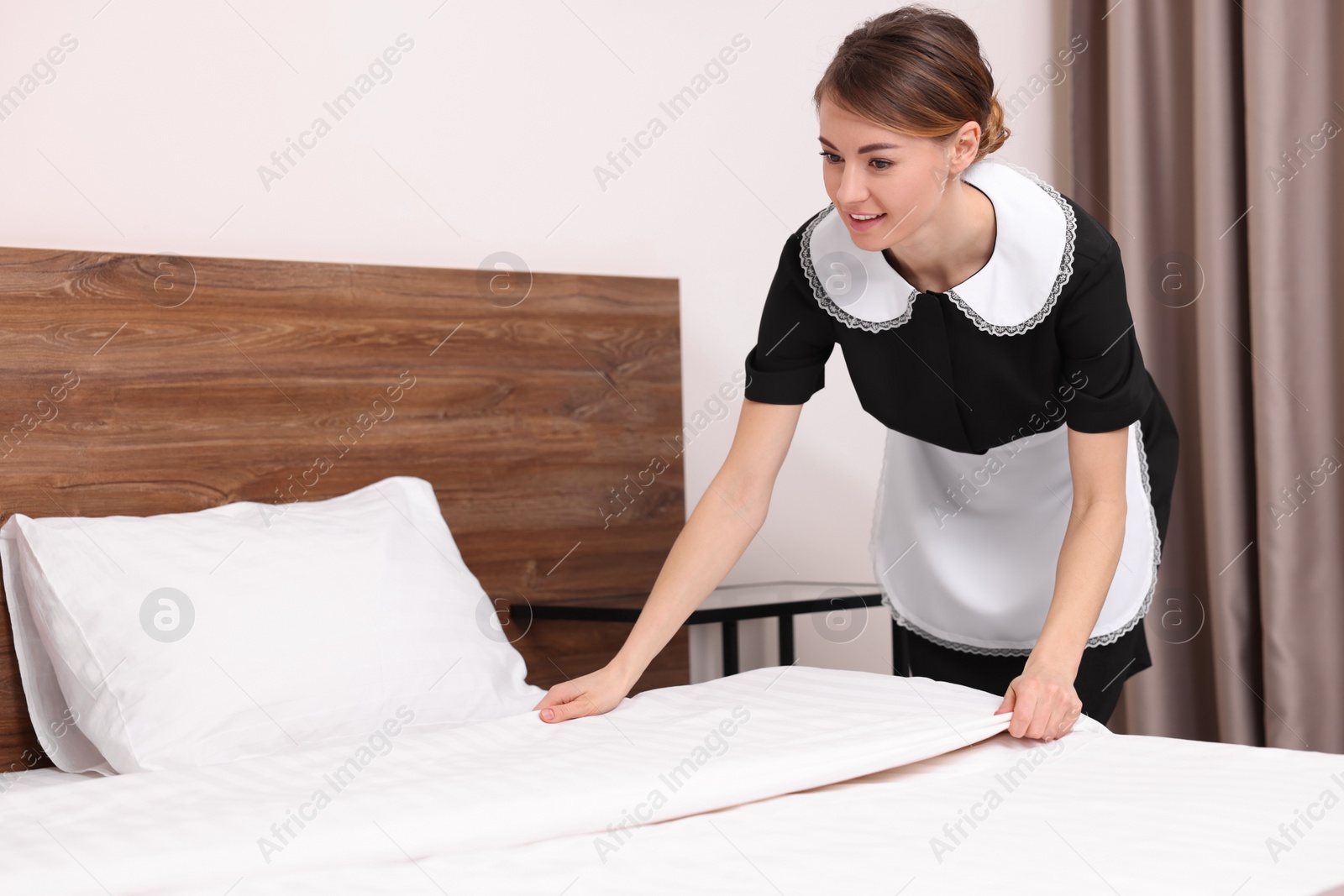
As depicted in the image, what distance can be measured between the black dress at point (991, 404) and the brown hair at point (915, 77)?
0.13 metres

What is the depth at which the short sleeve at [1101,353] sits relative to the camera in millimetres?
1332

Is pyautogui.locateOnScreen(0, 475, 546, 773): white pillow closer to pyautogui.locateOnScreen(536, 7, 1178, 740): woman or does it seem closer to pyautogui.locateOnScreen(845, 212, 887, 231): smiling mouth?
pyautogui.locateOnScreen(536, 7, 1178, 740): woman

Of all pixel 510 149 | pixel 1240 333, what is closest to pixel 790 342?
pixel 510 149

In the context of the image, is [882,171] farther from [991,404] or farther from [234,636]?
[234,636]

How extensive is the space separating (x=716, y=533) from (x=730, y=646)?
79 centimetres

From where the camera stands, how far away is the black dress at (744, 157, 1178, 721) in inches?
54.4

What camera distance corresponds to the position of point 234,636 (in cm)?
155

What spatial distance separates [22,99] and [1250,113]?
218 cm

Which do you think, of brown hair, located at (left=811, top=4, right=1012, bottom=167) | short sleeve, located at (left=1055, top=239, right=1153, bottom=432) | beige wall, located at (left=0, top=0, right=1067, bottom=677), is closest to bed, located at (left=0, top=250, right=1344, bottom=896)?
beige wall, located at (left=0, top=0, right=1067, bottom=677)

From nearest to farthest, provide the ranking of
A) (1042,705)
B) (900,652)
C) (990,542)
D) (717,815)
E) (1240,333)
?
(717,815)
(1042,705)
(990,542)
(900,652)
(1240,333)

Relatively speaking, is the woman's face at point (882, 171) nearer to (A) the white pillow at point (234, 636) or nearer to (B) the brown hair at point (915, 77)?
→ (B) the brown hair at point (915, 77)

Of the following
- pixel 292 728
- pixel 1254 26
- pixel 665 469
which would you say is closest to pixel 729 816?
pixel 292 728

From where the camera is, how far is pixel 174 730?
4.77ft

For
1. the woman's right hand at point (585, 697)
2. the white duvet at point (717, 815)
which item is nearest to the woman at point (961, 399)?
the woman's right hand at point (585, 697)
